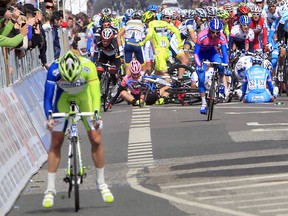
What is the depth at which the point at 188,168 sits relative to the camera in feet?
50.1

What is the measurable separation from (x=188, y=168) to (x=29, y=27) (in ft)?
21.0

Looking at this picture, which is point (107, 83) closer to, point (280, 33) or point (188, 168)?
point (280, 33)

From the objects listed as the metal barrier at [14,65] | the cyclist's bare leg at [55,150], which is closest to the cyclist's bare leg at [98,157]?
the cyclist's bare leg at [55,150]

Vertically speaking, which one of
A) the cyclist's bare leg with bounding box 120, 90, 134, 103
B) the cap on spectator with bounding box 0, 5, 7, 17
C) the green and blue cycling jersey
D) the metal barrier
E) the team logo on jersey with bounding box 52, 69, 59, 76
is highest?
the cap on spectator with bounding box 0, 5, 7, 17

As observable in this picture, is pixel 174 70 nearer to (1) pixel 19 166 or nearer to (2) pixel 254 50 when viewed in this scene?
(2) pixel 254 50

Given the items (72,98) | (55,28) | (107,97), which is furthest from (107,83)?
(72,98)

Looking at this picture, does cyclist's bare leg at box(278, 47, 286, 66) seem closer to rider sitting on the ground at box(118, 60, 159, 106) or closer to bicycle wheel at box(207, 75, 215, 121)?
rider sitting on the ground at box(118, 60, 159, 106)

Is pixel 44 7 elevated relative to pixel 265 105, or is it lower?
elevated

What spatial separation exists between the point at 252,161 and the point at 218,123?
198 inches

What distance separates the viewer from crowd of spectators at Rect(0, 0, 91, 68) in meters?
13.5

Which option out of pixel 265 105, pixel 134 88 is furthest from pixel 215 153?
pixel 134 88

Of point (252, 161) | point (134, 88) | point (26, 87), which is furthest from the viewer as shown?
point (134, 88)

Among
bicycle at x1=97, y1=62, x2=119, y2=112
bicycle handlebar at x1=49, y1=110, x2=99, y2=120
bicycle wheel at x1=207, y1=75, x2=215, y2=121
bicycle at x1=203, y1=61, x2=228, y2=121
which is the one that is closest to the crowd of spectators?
bicycle at x1=97, y1=62, x2=119, y2=112

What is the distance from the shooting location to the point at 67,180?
1276 cm
